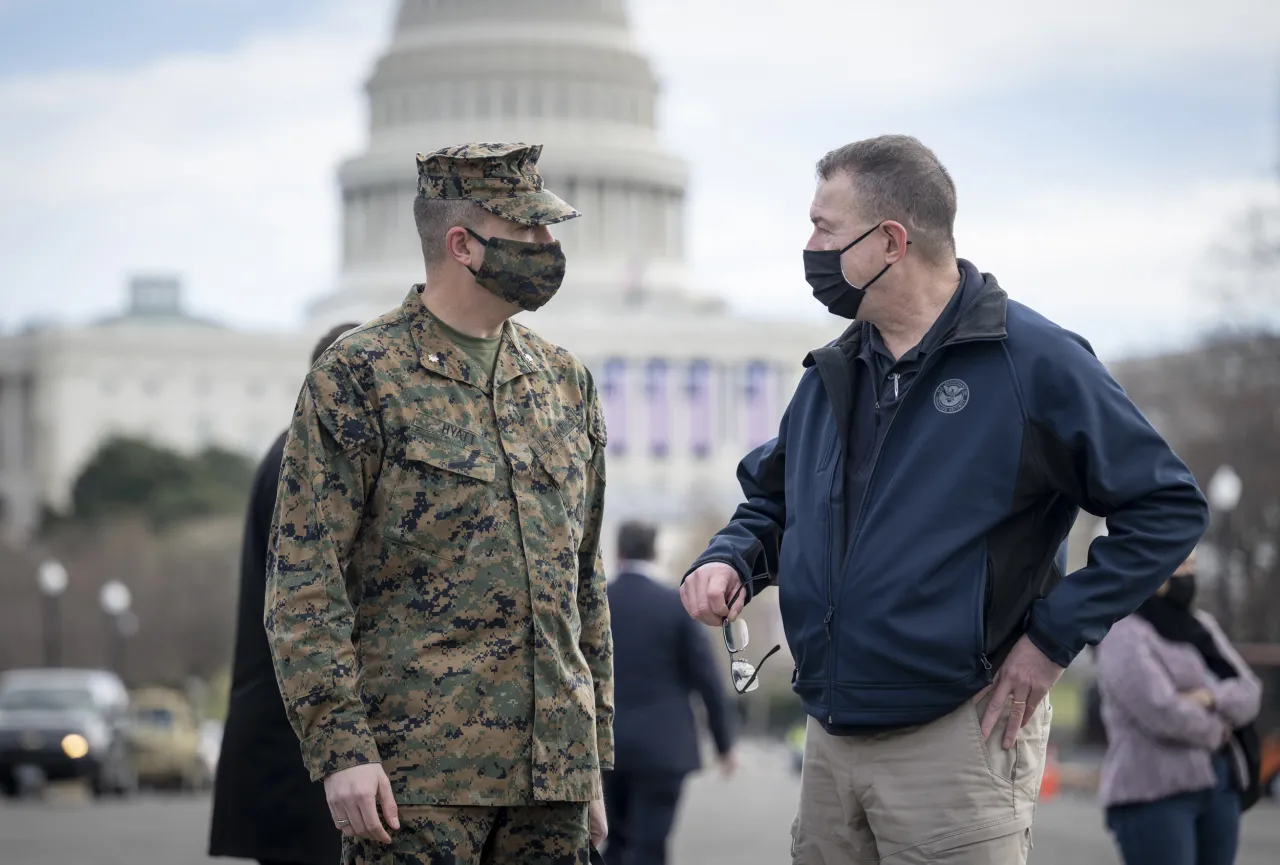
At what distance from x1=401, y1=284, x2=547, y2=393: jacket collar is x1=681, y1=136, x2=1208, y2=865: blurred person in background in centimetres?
58

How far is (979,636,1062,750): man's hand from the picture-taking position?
202 inches

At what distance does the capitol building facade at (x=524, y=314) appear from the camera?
109312 mm

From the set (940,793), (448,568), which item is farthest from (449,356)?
(940,793)

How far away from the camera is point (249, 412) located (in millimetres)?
109312

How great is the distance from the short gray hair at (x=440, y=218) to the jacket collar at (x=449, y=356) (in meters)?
0.09

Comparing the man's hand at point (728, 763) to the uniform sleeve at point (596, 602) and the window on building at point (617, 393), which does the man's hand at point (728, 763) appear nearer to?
the uniform sleeve at point (596, 602)

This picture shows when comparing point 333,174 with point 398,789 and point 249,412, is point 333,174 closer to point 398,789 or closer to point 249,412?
point 249,412

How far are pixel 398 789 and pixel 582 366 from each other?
44.3 inches

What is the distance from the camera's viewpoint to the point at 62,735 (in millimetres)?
25359

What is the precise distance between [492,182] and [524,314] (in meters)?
103

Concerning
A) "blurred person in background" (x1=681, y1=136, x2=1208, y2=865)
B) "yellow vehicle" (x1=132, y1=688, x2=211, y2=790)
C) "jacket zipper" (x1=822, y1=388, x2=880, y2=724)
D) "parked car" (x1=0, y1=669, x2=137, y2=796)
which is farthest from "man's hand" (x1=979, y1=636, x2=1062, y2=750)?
"yellow vehicle" (x1=132, y1=688, x2=211, y2=790)

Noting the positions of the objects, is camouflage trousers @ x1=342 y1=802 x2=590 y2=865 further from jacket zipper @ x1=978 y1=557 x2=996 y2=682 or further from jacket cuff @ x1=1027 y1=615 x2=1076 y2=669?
jacket cuff @ x1=1027 y1=615 x2=1076 y2=669

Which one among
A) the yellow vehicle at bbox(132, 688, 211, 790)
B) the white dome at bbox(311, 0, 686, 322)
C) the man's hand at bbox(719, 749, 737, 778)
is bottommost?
the yellow vehicle at bbox(132, 688, 211, 790)

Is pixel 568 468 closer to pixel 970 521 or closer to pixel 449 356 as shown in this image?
pixel 449 356
